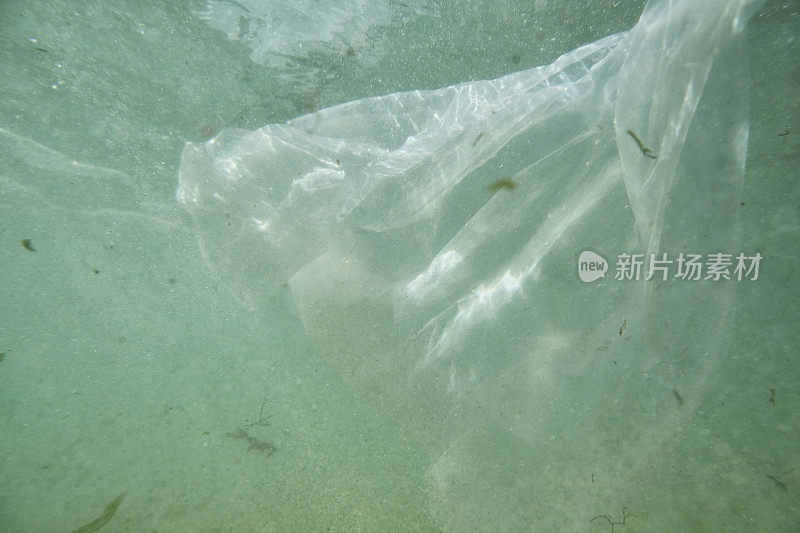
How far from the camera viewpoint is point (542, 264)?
2.32 metres

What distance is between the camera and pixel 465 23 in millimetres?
2391

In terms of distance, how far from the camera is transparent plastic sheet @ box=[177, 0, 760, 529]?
204 centimetres

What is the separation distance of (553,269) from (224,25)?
3.69 metres

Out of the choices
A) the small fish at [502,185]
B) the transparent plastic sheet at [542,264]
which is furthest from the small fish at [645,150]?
the small fish at [502,185]

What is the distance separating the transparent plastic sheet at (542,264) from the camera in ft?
6.68

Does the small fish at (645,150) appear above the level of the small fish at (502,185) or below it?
below

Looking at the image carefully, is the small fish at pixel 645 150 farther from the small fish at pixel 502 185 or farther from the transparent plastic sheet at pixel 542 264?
the small fish at pixel 502 185

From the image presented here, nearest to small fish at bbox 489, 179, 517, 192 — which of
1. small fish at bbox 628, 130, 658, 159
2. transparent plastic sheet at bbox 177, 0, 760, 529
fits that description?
transparent plastic sheet at bbox 177, 0, 760, 529

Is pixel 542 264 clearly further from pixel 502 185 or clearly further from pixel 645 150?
pixel 645 150

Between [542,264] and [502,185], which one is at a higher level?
[502,185]

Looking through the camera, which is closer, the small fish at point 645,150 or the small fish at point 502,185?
the small fish at point 645,150

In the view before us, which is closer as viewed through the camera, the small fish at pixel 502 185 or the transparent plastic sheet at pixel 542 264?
the transparent plastic sheet at pixel 542 264

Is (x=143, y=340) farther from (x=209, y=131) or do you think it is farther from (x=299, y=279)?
(x=209, y=131)

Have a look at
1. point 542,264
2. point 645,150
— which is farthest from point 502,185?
point 645,150
